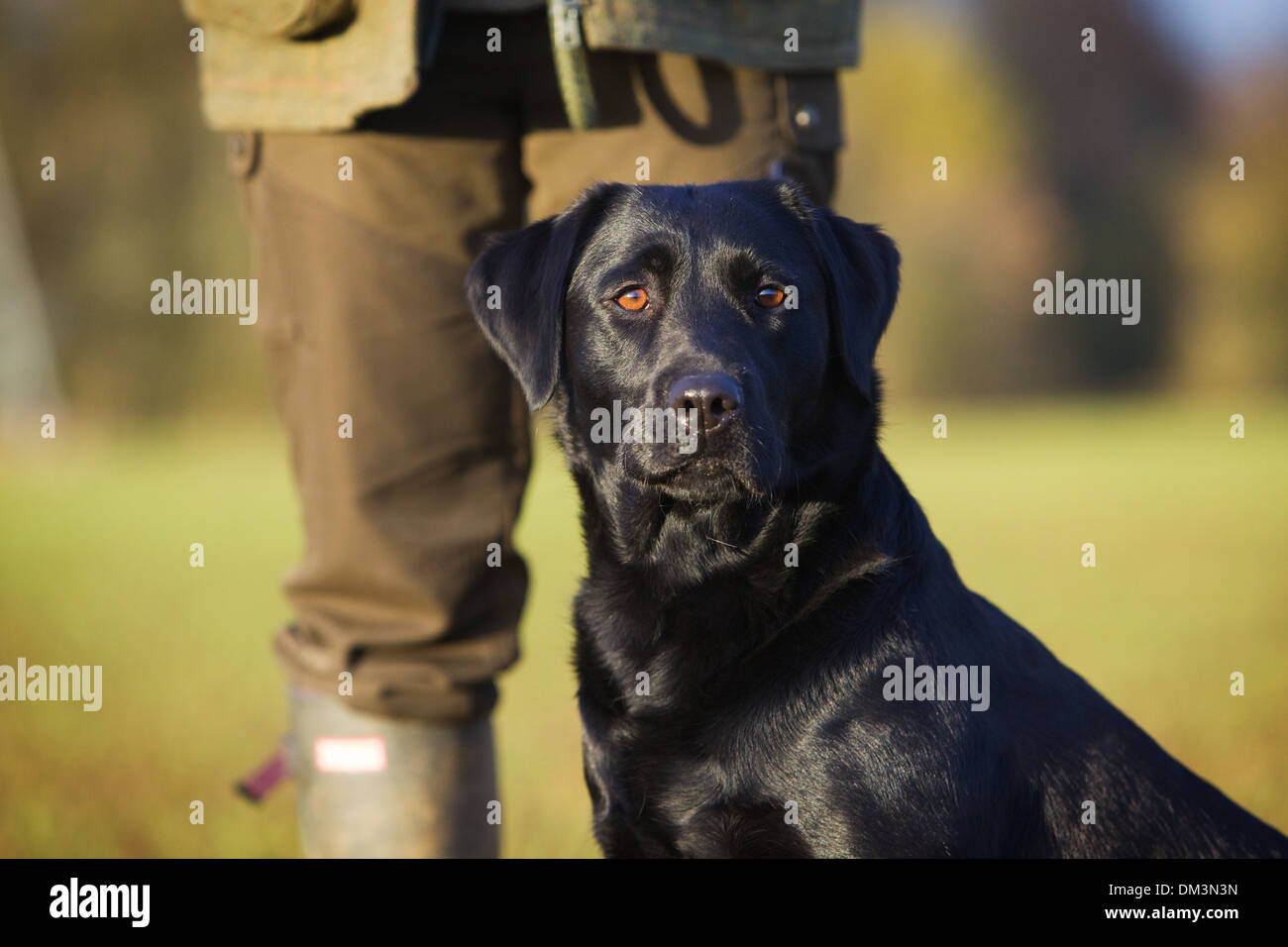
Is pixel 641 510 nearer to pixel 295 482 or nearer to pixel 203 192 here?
pixel 295 482

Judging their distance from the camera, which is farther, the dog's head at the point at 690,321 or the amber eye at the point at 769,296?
the amber eye at the point at 769,296

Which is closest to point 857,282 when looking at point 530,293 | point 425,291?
point 530,293

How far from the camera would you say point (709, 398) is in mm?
2336

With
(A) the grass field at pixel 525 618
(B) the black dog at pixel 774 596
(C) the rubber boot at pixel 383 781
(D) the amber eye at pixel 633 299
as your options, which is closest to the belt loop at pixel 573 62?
(B) the black dog at pixel 774 596

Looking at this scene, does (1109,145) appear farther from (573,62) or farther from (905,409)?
(573,62)

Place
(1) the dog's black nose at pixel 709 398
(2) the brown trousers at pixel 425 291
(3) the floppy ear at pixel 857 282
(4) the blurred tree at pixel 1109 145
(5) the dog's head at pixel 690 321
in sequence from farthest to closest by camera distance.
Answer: (4) the blurred tree at pixel 1109 145, (2) the brown trousers at pixel 425 291, (3) the floppy ear at pixel 857 282, (5) the dog's head at pixel 690 321, (1) the dog's black nose at pixel 709 398

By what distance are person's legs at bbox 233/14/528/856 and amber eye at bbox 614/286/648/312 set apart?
40cm

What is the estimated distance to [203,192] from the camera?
94.9 ft

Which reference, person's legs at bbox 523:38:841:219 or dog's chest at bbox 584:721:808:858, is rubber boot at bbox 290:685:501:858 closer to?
dog's chest at bbox 584:721:808:858

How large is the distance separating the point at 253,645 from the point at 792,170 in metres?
4.57

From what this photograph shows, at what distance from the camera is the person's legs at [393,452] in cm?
274

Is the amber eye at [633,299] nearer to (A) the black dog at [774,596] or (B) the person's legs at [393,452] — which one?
(A) the black dog at [774,596]
